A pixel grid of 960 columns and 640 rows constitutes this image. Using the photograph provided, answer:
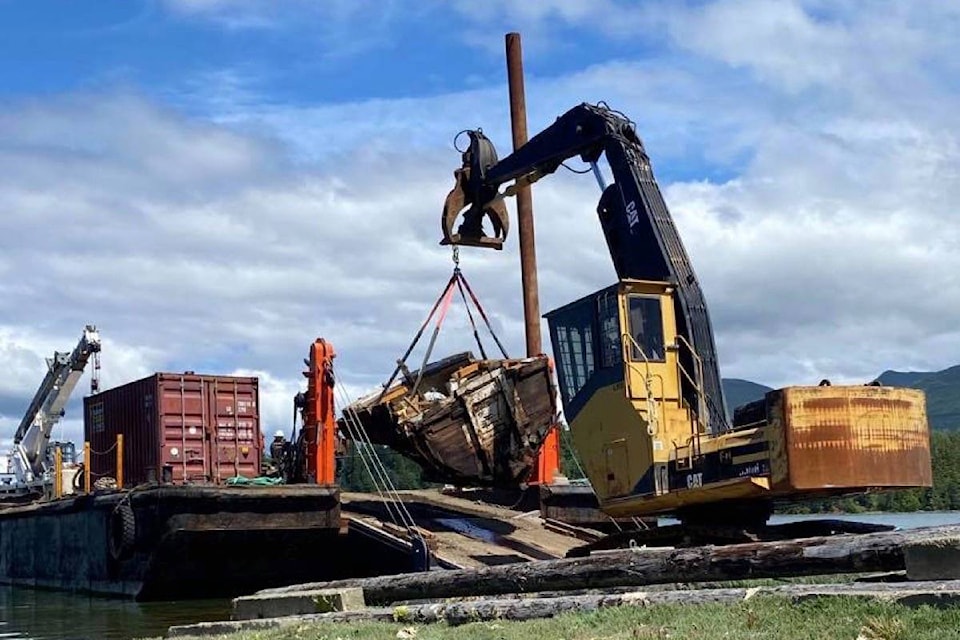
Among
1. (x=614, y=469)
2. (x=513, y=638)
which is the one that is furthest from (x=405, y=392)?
(x=513, y=638)

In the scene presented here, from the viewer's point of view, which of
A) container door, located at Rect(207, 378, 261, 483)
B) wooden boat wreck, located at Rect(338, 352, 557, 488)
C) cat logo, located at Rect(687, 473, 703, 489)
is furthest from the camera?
container door, located at Rect(207, 378, 261, 483)

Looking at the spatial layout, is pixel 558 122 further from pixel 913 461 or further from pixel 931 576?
pixel 931 576

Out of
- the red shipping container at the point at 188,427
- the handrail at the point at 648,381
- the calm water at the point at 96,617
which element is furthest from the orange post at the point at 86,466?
the handrail at the point at 648,381

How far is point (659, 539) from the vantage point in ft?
44.1

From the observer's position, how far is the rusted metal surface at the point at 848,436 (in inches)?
452

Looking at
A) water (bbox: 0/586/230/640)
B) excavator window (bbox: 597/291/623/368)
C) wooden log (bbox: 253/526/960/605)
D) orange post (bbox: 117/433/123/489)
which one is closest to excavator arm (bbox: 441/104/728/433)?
excavator window (bbox: 597/291/623/368)

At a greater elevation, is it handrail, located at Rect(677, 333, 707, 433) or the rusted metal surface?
handrail, located at Rect(677, 333, 707, 433)

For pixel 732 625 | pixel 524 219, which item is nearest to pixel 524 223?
pixel 524 219

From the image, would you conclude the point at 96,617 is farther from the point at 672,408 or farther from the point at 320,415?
the point at 672,408

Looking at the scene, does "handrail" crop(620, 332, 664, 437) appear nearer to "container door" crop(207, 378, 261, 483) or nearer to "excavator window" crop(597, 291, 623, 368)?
"excavator window" crop(597, 291, 623, 368)

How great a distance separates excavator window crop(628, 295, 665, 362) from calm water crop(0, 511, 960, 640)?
14.2 feet

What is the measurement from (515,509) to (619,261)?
296 inches

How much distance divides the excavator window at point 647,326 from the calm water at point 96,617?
14.2ft

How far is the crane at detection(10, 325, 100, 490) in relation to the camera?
98.7ft
